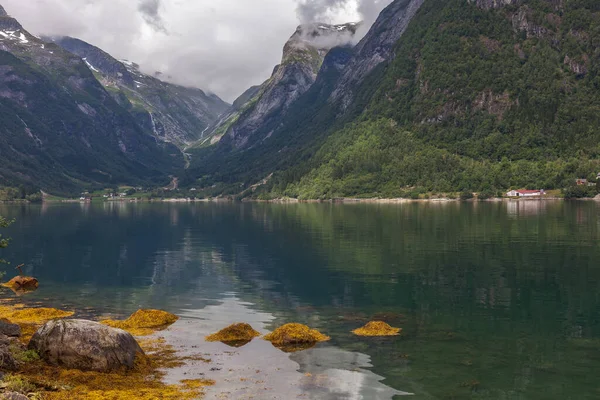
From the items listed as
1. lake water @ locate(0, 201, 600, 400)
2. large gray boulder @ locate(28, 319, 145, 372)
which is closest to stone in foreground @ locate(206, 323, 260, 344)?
lake water @ locate(0, 201, 600, 400)

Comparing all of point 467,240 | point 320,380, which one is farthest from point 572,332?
point 467,240

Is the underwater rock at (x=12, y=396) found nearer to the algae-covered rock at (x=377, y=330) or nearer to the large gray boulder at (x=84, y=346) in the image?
the large gray boulder at (x=84, y=346)

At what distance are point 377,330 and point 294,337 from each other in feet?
20.8

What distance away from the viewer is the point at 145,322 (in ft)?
151

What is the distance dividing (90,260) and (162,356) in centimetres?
6104

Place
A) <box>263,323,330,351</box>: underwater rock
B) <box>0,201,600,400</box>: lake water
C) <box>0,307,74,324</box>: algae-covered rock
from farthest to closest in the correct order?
<box>0,307,74,324</box>: algae-covered rock → <box>263,323,330,351</box>: underwater rock → <box>0,201,600,400</box>: lake water

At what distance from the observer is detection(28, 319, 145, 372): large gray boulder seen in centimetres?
3203

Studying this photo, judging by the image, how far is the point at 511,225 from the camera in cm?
13075

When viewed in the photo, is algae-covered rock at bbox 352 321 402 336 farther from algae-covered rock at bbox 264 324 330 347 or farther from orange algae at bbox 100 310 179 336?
orange algae at bbox 100 310 179 336

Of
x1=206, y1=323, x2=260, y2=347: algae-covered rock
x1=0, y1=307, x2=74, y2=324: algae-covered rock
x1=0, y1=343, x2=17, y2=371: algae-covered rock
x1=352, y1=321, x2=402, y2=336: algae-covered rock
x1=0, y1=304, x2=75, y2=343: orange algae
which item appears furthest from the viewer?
x1=0, y1=307, x2=74, y2=324: algae-covered rock

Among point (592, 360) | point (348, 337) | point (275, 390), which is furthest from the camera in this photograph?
point (348, 337)

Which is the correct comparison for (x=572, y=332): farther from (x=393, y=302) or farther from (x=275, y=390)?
(x=275, y=390)

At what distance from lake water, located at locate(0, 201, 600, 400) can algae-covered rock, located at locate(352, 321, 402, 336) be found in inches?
40.5

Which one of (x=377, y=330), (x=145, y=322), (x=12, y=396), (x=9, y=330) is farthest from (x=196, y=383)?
(x=145, y=322)
